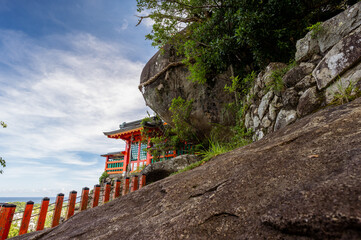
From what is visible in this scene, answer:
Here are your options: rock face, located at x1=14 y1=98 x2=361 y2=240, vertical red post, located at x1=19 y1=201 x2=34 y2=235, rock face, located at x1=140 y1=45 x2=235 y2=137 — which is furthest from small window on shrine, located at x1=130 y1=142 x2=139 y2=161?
rock face, located at x1=14 y1=98 x2=361 y2=240

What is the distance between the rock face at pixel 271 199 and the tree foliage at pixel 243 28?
375 centimetres

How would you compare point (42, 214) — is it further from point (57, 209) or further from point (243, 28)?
point (243, 28)

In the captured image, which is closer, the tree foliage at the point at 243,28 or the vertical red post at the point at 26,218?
the vertical red post at the point at 26,218

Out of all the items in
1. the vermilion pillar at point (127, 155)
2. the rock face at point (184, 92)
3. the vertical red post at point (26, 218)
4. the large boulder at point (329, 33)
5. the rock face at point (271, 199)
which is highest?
the rock face at point (184, 92)

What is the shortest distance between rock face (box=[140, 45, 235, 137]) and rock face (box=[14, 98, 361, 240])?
572 centimetres

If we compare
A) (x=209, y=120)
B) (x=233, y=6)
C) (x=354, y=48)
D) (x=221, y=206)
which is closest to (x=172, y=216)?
(x=221, y=206)

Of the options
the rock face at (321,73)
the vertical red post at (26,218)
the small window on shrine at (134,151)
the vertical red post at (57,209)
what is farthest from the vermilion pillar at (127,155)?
the rock face at (321,73)

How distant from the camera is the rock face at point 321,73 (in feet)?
9.65

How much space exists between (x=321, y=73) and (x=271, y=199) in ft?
10.2

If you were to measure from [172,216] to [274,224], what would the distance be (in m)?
0.82

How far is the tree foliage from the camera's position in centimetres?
515

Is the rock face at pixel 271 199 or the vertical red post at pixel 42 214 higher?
the rock face at pixel 271 199

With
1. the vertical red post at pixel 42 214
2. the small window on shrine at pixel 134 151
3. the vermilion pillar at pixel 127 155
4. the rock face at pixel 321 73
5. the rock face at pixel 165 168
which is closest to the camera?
the rock face at pixel 321 73

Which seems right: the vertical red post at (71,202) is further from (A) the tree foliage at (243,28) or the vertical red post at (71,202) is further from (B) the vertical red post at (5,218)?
A: (A) the tree foliage at (243,28)
